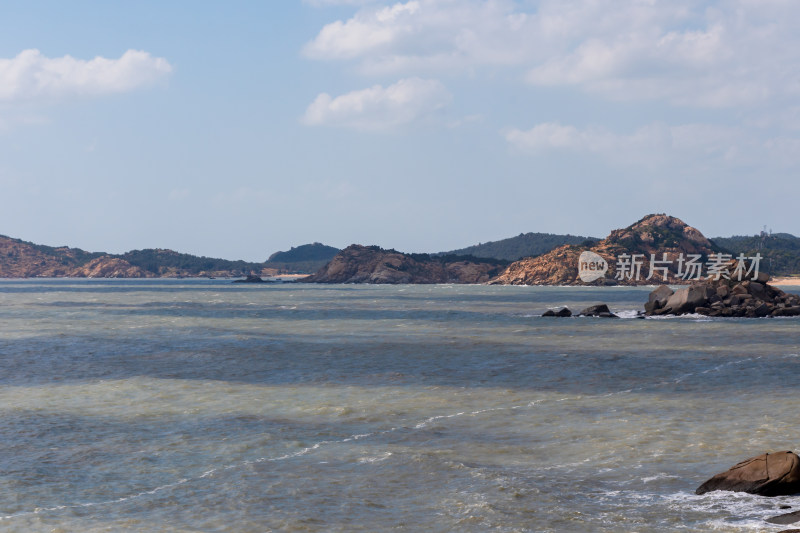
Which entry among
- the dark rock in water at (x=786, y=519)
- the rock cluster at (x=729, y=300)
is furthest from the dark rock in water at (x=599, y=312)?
the dark rock in water at (x=786, y=519)

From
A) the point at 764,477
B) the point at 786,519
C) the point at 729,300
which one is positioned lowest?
the point at 786,519

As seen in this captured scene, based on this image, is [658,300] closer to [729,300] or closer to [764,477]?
[729,300]

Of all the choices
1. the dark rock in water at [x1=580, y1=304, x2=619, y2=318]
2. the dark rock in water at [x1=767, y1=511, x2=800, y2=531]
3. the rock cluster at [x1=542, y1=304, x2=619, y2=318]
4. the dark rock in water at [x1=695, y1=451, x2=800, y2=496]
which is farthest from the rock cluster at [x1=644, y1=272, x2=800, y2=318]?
the dark rock in water at [x1=767, y1=511, x2=800, y2=531]

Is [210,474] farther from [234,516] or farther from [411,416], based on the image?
[411,416]

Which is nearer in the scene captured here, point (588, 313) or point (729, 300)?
point (729, 300)

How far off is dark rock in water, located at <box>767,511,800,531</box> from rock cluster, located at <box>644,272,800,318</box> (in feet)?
237

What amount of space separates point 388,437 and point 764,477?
939 centimetres

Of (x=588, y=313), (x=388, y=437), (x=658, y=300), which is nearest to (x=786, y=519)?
(x=388, y=437)

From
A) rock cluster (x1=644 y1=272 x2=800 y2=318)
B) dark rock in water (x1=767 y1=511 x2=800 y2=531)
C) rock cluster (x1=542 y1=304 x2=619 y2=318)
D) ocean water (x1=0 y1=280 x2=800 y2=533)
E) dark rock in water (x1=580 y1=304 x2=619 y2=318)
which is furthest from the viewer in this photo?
dark rock in water (x1=580 y1=304 x2=619 y2=318)

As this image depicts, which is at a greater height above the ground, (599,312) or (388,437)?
(599,312)

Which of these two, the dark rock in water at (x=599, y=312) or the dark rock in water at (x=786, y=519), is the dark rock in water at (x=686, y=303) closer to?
the dark rock in water at (x=599, y=312)

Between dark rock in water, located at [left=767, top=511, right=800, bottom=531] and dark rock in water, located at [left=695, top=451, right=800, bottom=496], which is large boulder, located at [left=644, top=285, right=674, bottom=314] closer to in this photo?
dark rock in water, located at [left=695, top=451, right=800, bottom=496]

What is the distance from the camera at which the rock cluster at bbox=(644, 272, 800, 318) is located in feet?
263

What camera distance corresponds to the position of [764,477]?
1473cm
